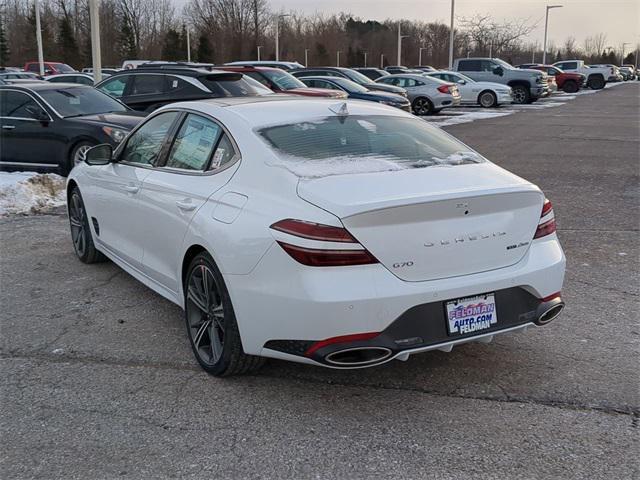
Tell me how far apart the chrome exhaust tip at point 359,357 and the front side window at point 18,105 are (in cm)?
909

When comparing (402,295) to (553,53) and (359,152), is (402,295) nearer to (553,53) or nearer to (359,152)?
(359,152)

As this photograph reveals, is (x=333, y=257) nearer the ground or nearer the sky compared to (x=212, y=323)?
nearer the sky

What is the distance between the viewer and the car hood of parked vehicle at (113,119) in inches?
407

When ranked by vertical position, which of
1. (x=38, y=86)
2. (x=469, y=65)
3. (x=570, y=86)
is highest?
(x=469, y=65)

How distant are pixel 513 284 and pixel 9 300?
3880mm

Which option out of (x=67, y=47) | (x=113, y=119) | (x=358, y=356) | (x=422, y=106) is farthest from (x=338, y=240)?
(x=67, y=47)

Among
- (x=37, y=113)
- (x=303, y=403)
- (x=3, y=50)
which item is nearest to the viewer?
(x=303, y=403)

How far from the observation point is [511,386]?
3.78 meters

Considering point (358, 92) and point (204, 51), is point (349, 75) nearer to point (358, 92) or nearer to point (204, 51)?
point (358, 92)

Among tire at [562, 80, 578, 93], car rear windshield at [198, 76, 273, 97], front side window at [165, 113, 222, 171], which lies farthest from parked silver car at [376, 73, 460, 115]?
tire at [562, 80, 578, 93]

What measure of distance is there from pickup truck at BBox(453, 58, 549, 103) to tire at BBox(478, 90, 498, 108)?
9.61ft

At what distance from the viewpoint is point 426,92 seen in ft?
81.3

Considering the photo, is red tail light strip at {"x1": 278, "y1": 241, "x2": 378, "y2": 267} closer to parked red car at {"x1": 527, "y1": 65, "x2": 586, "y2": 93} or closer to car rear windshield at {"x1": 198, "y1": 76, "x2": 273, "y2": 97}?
car rear windshield at {"x1": 198, "y1": 76, "x2": 273, "y2": 97}

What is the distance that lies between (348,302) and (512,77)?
31.4m
